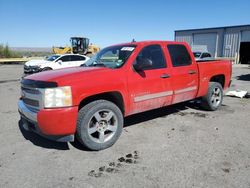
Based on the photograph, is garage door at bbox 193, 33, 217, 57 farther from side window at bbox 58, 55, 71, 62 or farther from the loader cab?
side window at bbox 58, 55, 71, 62

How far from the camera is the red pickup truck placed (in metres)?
3.88

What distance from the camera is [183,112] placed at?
6855 millimetres

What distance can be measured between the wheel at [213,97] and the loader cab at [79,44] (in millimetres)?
28595

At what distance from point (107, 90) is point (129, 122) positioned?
5.98 feet

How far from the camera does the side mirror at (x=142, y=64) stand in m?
4.72

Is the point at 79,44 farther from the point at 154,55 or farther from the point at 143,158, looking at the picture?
the point at 143,158

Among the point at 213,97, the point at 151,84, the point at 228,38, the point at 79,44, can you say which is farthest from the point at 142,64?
the point at 228,38

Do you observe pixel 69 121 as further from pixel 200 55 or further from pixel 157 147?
pixel 200 55

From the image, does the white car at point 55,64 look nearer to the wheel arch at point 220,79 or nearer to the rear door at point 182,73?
the wheel arch at point 220,79

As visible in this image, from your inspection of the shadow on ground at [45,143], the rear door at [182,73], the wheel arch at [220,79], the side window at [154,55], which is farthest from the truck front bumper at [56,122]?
the wheel arch at [220,79]

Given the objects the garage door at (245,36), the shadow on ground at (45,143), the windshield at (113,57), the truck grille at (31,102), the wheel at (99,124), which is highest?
the garage door at (245,36)

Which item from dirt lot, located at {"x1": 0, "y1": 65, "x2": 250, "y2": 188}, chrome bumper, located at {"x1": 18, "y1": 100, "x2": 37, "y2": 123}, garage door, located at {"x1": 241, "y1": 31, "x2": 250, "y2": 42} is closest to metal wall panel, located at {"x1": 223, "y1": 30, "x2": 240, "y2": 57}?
garage door, located at {"x1": 241, "y1": 31, "x2": 250, "y2": 42}

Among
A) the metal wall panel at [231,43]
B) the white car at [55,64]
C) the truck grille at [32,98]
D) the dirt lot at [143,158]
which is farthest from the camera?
the metal wall panel at [231,43]

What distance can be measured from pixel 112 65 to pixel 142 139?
155cm
